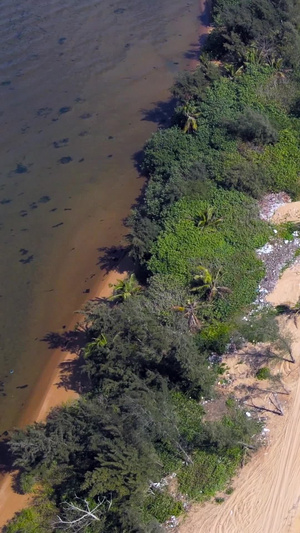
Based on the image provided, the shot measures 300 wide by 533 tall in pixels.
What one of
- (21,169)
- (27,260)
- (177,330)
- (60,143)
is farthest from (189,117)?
(177,330)

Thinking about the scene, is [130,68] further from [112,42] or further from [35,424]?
[35,424]

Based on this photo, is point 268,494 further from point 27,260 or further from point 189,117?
point 189,117

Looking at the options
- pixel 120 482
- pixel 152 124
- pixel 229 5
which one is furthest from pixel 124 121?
pixel 120 482

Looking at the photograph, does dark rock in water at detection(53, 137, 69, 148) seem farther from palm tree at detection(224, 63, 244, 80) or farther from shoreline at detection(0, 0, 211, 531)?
shoreline at detection(0, 0, 211, 531)

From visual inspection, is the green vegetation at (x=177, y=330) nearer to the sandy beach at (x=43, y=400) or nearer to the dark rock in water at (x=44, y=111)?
the sandy beach at (x=43, y=400)

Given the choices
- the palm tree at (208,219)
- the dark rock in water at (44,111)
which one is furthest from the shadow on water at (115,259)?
the dark rock in water at (44,111)

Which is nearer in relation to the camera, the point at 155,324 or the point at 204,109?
the point at 155,324
